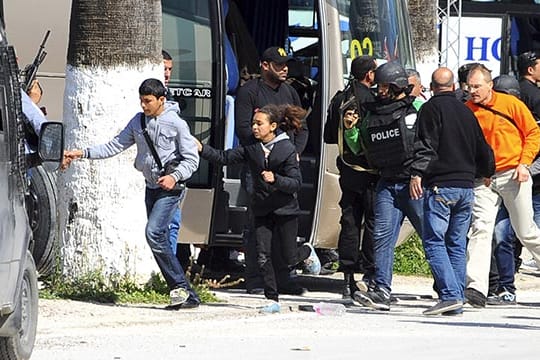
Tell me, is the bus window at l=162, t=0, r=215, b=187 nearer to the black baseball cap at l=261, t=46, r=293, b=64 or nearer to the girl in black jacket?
the black baseball cap at l=261, t=46, r=293, b=64

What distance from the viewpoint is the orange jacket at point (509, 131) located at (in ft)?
38.9

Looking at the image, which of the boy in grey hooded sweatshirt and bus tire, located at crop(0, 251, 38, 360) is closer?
bus tire, located at crop(0, 251, 38, 360)

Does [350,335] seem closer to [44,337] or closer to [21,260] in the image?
[44,337]

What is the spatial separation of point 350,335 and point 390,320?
1.00m

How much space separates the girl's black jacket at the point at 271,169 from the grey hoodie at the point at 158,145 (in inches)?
21.1

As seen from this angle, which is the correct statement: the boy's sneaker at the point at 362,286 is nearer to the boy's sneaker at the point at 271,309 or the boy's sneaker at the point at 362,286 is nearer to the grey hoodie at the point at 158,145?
the boy's sneaker at the point at 271,309

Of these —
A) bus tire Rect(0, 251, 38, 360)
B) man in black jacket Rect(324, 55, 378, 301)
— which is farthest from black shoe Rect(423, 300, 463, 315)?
bus tire Rect(0, 251, 38, 360)

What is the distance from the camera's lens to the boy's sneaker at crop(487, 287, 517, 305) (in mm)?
12484

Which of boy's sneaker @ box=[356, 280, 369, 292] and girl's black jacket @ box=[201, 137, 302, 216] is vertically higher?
girl's black jacket @ box=[201, 137, 302, 216]

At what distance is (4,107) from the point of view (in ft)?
26.5

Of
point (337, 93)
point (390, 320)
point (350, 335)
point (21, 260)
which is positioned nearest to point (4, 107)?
point (21, 260)

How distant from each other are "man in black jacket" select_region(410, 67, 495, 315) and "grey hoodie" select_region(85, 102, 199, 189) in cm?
166

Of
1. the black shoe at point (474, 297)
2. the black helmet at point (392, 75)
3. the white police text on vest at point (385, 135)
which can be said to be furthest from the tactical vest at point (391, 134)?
the black shoe at point (474, 297)

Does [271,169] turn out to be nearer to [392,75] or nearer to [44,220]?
[392,75]
